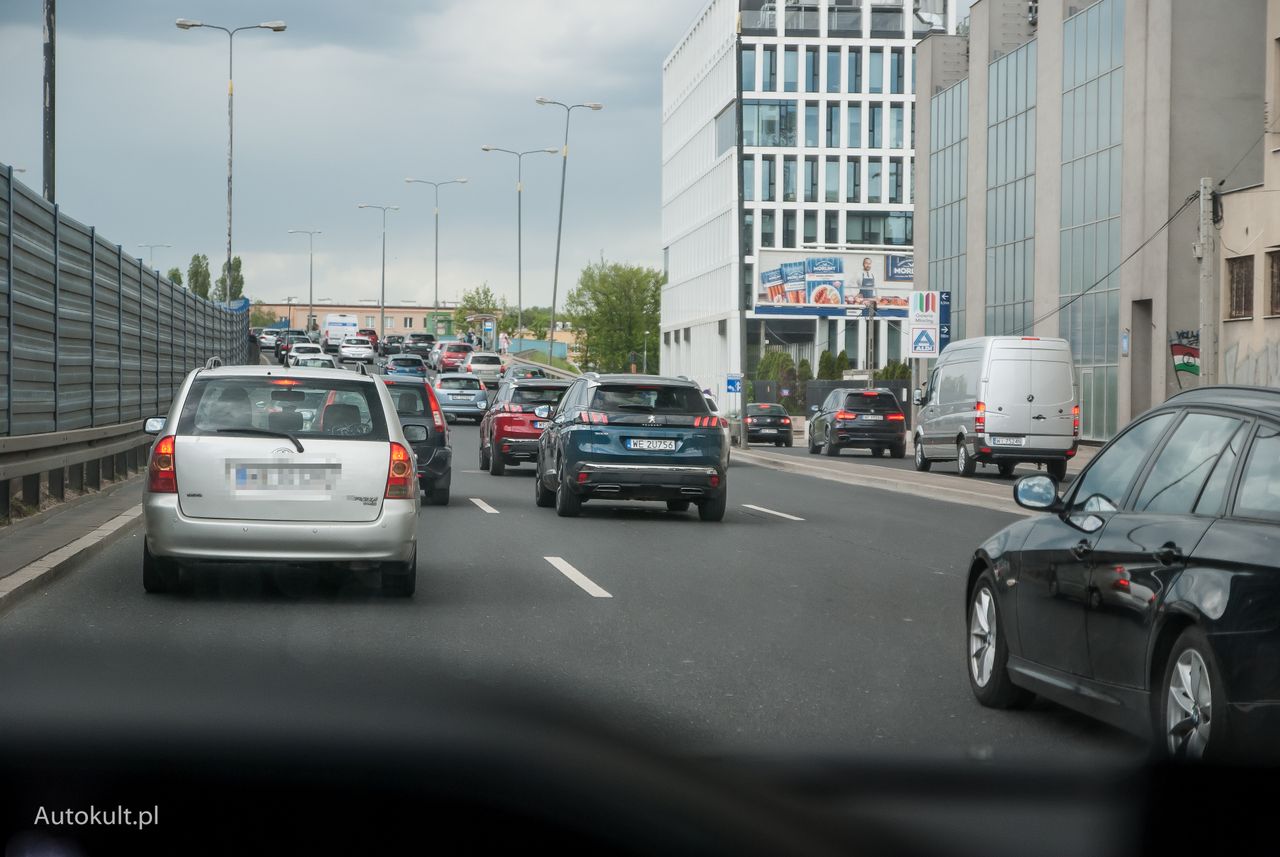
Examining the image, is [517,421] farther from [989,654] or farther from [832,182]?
[832,182]

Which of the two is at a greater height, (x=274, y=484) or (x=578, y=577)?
(x=274, y=484)

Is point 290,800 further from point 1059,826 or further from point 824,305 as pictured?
point 824,305

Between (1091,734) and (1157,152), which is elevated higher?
(1157,152)

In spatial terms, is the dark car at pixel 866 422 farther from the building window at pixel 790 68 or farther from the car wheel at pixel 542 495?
the building window at pixel 790 68

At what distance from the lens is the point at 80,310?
1697 centimetres

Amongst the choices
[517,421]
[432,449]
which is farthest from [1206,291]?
[432,449]

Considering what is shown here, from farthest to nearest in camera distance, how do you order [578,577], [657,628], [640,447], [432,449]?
[432,449]
[640,447]
[578,577]
[657,628]

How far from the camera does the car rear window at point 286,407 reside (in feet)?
31.8

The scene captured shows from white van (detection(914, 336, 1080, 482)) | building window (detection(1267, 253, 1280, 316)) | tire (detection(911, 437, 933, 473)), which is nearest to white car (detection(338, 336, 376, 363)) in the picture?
tire (detection(911, 437, 933, 473))

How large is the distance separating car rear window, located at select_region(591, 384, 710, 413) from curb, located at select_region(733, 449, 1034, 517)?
162 inches

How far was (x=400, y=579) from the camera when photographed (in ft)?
32.7

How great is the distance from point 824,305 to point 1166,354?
4760 cm

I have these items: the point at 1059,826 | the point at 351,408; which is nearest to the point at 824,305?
Result: the point at 351,408

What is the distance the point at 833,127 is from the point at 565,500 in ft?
254
